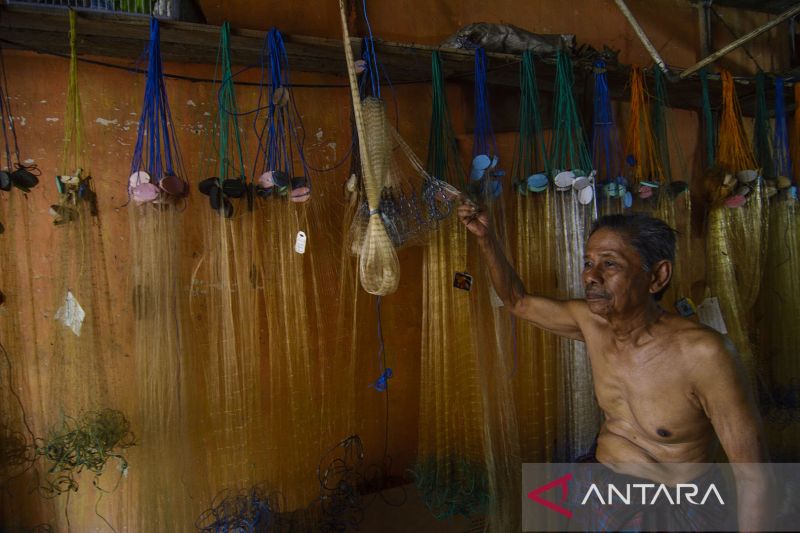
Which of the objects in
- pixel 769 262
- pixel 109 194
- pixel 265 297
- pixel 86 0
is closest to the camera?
pixel 86 0

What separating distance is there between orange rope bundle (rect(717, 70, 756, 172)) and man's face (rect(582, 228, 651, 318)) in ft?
6.24

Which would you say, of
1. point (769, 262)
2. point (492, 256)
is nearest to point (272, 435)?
point (492, 256)

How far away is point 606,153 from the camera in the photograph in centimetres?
315

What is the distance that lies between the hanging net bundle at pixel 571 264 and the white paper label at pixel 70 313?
7.99 ft

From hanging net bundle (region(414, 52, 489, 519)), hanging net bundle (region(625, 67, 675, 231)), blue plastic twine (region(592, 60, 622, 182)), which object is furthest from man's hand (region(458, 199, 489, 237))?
hanging net bundle (region(625, 67, 675, 231))

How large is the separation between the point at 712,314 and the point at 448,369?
1.82m

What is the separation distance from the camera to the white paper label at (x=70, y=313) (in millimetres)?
2297

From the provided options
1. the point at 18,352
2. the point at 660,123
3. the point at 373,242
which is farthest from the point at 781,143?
the point at 18,352

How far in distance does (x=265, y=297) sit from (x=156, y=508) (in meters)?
1.14

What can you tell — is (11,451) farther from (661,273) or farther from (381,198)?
(661,273)

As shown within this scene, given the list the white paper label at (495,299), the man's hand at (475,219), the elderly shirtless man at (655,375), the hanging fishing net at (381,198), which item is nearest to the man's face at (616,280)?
the elderly shirtless man at (655,375)

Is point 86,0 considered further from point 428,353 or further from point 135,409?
point 428,353

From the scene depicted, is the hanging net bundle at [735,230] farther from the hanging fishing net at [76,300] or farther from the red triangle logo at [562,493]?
the hanging fishing net at [76,300]

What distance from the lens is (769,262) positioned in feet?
11.7
